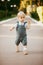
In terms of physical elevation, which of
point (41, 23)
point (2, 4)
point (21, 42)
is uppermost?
point (2, 4)

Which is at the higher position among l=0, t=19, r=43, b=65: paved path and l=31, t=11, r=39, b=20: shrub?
l=31, t=11, r=39, b=20: shrub

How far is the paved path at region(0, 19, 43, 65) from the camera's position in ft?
2.96

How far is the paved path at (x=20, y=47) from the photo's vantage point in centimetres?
90

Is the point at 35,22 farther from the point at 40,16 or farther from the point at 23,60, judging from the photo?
the point at 23,60

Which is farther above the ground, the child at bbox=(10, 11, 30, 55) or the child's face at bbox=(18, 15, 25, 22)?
the child's face at bbox=(18, 15, 25, 22)

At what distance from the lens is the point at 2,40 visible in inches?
35.4

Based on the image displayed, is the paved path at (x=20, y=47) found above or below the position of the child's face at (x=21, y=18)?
below

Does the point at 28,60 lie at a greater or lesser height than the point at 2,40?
lesser

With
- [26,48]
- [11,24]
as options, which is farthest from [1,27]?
[26,48]

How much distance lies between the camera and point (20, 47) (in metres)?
0.94

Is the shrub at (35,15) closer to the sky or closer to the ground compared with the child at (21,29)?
closer to the sky

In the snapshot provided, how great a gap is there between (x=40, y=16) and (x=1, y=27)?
0.23 metres

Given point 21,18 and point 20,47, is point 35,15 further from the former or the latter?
point 20,47

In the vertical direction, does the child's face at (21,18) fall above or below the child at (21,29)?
above
